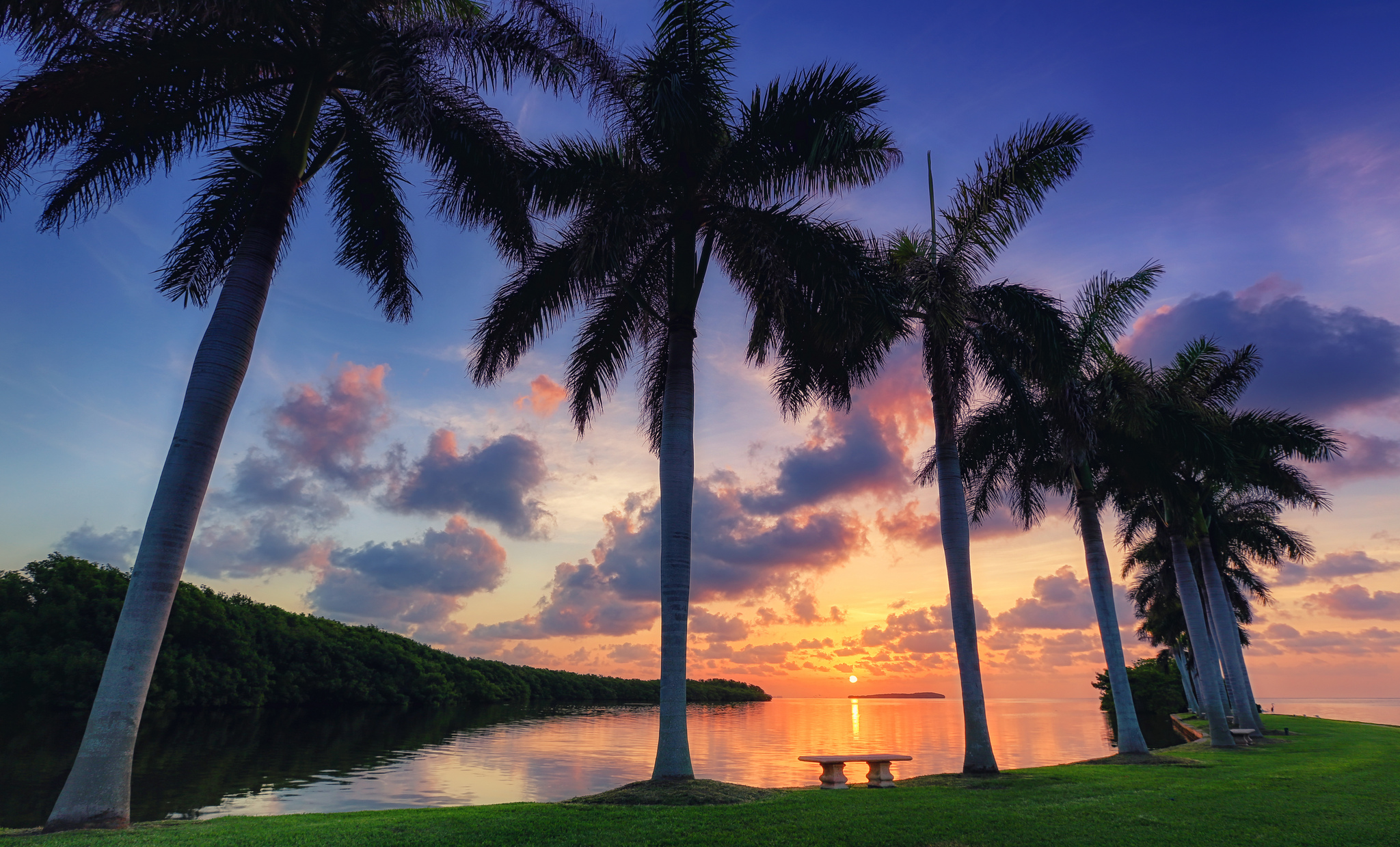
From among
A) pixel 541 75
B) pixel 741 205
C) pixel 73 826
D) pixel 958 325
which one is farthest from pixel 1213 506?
pixel 73 826

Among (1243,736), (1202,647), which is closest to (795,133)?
(1202,647)

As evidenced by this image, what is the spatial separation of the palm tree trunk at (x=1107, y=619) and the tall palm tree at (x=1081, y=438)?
0.08 ft

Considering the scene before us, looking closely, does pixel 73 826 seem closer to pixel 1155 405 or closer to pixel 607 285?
pixel 607 285

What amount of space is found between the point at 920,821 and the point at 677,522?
257 inches

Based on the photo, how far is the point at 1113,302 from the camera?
856 inches

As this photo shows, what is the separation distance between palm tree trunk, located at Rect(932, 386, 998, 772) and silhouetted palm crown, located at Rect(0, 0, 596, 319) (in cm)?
1142

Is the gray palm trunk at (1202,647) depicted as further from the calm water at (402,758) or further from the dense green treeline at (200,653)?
the dense green treeline at (200,653)

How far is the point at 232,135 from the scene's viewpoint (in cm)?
1430

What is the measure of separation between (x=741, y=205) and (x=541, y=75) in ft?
15.7

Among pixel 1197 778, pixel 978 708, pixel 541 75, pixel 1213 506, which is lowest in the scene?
pixel 1197 778

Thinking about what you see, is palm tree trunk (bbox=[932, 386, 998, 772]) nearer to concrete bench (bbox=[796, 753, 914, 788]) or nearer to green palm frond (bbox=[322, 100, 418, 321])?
concrete bench (bbox=[796, 753, 914, 788])

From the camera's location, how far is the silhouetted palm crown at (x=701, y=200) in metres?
14.4

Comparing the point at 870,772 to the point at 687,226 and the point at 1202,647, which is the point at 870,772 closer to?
the point at 687,226

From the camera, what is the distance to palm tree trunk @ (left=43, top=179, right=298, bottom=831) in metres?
9.49
